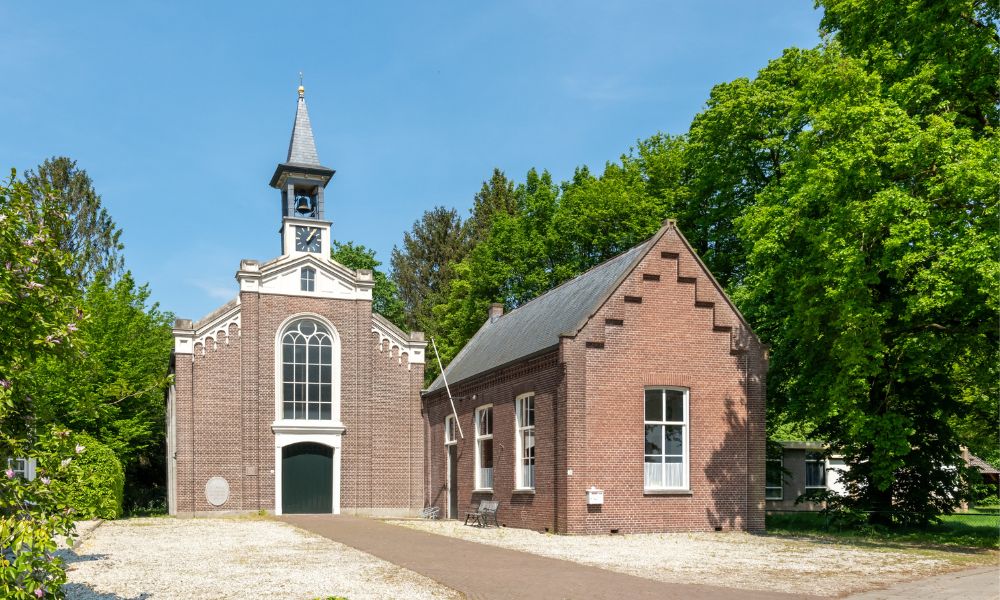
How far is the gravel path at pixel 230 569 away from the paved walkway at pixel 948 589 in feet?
17.7

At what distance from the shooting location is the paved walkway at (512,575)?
11.5m

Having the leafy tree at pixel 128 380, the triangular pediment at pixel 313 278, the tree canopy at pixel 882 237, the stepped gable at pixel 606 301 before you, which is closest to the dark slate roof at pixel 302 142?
the triangular pediment at pixel 313 278

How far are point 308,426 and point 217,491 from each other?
361cm

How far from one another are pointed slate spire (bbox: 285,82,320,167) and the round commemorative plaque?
38.2 ft

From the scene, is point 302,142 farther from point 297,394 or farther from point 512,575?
point 512,575

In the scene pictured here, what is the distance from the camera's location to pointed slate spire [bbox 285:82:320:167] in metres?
34.4

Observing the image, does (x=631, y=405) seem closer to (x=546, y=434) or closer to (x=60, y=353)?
(x=546, y=434)

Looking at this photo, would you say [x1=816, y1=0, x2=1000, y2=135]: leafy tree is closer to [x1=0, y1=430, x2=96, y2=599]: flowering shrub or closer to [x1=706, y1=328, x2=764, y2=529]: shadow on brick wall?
[x1=706, y1=328, x2=764, y2=529]: shadow on brick wall

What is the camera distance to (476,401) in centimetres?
2762

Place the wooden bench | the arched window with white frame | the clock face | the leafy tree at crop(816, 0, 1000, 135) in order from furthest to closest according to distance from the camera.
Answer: the clock face
the arched window with white frame
the wooden bench
the leafy tree at crop(816, 0, 1000, 135)

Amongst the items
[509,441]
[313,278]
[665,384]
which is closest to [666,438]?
[665,384]

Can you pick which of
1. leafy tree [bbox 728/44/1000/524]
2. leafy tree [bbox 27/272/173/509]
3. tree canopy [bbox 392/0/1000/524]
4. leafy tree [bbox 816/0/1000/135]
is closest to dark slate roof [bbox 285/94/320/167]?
leafy tree [bbox 27/272/173/509]

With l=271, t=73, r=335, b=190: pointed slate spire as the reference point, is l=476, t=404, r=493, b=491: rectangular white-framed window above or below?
below

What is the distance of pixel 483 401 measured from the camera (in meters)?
27.0
